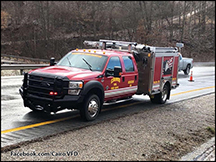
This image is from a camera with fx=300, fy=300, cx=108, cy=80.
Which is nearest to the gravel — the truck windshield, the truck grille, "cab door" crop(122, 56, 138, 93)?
"cab door" crop(122, 56, 138, 93)

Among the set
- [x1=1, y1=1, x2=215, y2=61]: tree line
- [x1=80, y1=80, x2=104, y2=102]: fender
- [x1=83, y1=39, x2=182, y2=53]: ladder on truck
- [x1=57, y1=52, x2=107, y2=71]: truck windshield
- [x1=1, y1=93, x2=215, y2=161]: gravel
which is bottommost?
[x1=1, y1=93, x2=215, y2=161]: gravel

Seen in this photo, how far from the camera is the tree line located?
49.2 metres

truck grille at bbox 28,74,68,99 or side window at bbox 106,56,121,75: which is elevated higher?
side window at bbox 106,56,121,75

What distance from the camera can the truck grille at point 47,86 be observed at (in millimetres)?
7262

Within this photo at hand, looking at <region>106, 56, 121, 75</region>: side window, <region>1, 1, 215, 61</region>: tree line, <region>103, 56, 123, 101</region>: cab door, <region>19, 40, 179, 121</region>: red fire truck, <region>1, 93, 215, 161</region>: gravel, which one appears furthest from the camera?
<region>1, 1, 215, 61</region>: tree line

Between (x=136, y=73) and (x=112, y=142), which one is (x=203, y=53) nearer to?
(x=136, y=73)

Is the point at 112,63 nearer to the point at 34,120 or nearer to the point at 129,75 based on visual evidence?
the point at 129,75

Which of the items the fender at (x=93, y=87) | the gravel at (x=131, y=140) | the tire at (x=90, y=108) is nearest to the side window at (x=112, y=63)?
the fender at (x=93, y=87)

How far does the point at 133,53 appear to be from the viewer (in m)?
10.4

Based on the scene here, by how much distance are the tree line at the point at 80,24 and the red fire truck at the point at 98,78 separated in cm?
3436

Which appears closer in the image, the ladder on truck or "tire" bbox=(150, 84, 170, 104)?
the ladder on truck

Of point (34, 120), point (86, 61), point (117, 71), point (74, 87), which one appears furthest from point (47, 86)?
point (117, 71)

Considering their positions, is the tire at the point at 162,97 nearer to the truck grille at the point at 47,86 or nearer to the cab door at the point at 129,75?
the cab door at the point at 129,75

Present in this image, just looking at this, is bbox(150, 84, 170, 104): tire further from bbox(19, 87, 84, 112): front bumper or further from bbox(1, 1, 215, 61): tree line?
bbox(1, 1, 215, 61): tree line
